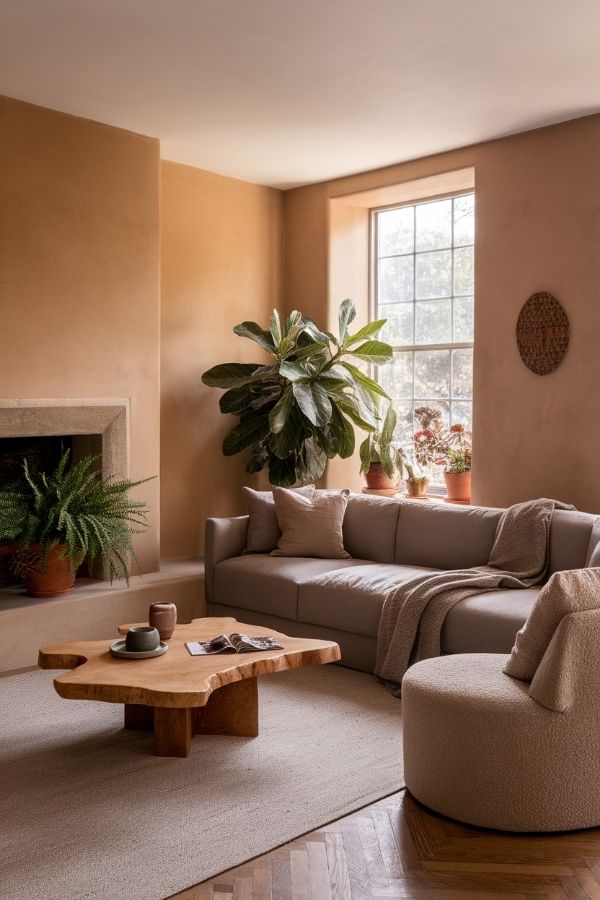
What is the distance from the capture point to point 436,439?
20.1ft

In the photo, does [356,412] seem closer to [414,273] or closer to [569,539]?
[414,273]

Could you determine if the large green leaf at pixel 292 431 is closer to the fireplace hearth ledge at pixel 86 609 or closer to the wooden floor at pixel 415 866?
the fireplace hearth ledge at pixel 86 609

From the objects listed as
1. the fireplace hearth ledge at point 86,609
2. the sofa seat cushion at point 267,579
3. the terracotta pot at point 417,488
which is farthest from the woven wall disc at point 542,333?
the fireplace hearth ledge at point 86,609

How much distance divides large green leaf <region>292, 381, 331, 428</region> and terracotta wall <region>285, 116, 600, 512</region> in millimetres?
959

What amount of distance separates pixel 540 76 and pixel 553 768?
3.29 meters

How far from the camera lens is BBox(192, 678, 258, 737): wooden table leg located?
12.1 feet

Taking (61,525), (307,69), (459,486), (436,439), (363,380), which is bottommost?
(61,525)

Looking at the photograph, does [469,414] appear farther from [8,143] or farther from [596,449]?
[8,143]

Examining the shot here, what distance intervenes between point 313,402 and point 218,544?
3.41 feet

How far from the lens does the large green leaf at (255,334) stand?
597cm

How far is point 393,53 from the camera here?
162 inches

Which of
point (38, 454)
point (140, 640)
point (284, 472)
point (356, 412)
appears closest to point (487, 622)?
point (140, 640)

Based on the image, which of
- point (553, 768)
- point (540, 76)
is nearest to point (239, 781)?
point (553, 768)

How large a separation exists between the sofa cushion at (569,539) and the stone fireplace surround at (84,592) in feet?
7.07
